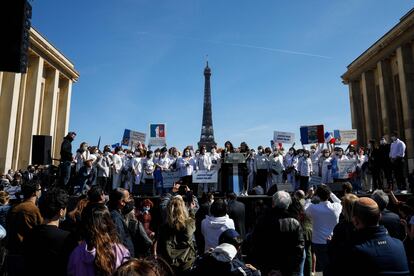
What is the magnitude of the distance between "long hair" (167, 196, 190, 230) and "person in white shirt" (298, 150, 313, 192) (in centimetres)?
1147

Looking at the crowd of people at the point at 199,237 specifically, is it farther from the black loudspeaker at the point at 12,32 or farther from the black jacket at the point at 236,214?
the black loudspeaker at the point at 12,32

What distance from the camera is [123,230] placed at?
12.5ft

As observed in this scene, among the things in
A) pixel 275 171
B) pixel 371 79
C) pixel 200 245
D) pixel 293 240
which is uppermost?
pixel 371 79

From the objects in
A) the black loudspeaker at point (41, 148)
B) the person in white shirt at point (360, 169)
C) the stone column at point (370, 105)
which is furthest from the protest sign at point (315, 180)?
the stone column at point (370, 105)

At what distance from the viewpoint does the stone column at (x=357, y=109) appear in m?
36.1

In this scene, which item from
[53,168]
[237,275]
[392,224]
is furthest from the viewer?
[53,168]

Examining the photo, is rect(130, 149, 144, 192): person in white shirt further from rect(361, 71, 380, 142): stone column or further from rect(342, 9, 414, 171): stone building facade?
rect(361, 71, 380, 142): stone column

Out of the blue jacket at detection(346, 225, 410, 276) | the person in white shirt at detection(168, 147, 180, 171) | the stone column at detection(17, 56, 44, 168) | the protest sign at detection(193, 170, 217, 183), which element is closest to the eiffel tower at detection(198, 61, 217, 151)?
the stone column at detection(17, 56, 44, 168)

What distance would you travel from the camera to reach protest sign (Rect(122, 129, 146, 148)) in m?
17.9

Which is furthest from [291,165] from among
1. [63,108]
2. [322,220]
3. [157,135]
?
[63,108]

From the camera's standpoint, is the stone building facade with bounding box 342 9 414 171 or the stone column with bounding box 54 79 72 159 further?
the stone column with bounding box 54 79 72 159

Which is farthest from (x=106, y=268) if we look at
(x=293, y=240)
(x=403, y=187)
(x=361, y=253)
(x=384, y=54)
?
(x=384, y=54)

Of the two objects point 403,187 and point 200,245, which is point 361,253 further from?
point 403,187

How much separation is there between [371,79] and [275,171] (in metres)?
25.1
